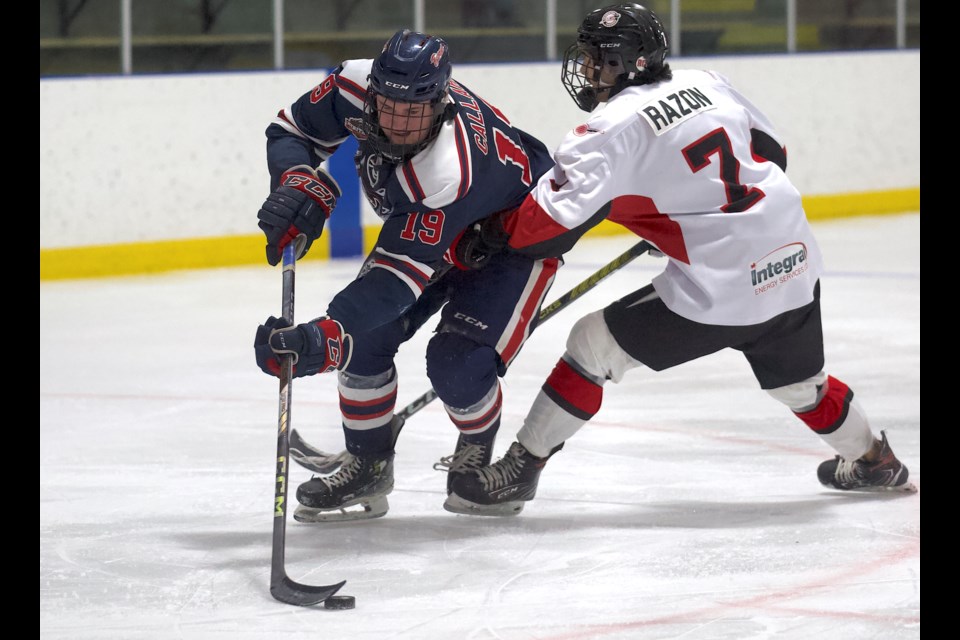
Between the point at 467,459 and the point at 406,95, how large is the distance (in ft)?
2.59

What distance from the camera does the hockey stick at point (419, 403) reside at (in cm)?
314

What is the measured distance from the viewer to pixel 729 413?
398cm

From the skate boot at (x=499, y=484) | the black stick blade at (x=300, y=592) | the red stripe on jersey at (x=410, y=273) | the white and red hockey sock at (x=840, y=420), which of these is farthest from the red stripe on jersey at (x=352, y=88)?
the white and red hockey sock at (x=840, y=420)

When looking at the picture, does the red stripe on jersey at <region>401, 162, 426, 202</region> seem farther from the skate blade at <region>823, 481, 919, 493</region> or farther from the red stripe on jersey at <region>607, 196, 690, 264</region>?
the skate blade at <region>823, 481, 919, 493</region>

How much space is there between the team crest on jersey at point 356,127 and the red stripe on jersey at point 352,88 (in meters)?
0.05

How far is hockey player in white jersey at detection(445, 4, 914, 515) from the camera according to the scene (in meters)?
2.74

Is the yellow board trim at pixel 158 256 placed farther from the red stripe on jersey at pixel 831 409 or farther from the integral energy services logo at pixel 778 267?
the integral energy services logo at pixel 778 267

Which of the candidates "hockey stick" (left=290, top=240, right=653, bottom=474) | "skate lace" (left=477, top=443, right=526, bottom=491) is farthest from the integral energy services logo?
"skate lace" (left=477, top=443, right=526, bottom=491)

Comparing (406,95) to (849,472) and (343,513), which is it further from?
(849,472)

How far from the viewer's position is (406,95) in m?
2.67

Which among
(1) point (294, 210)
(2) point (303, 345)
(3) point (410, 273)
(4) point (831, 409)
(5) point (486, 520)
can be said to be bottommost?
(5) point (486, 520)

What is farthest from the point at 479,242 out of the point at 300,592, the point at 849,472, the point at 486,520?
the point at 849,472
